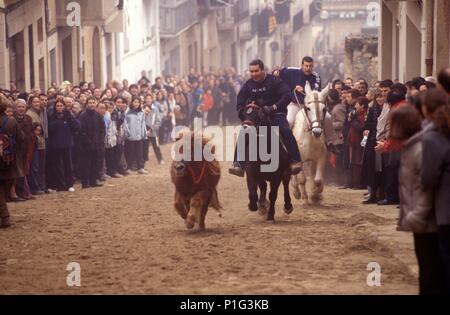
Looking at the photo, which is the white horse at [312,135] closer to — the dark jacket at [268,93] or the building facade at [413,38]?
the dark jacket at [268,93]

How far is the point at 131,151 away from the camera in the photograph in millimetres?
24656

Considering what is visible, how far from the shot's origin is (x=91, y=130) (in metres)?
21.6

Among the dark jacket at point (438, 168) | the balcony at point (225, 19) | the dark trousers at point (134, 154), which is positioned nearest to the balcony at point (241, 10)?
the balcony at point (225, 19)

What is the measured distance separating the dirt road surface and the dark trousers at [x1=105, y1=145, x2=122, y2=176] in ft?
13.5

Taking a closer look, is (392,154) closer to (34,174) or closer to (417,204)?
(34,174)

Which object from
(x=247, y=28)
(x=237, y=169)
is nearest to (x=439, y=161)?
(x=237, y=169)

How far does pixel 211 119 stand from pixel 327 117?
2328 cm

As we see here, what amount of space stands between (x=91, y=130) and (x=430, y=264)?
12766 mm

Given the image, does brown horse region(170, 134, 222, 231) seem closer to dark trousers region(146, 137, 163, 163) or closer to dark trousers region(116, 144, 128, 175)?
dark trousers region(116, 144, 128, 175)

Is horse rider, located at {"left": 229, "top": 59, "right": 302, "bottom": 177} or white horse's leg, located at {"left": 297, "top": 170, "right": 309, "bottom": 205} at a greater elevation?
horse rider, located at {"left": 229, "top": 59, "right": 302, "bottom": 177}

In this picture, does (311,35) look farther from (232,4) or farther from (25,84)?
(25,84)

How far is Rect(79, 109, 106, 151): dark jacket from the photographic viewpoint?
845 inches

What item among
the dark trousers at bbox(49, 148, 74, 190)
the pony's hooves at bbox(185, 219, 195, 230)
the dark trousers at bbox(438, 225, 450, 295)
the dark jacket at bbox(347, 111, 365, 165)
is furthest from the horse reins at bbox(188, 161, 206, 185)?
the dark trousers at bbox(49, 148, 74, 190)
